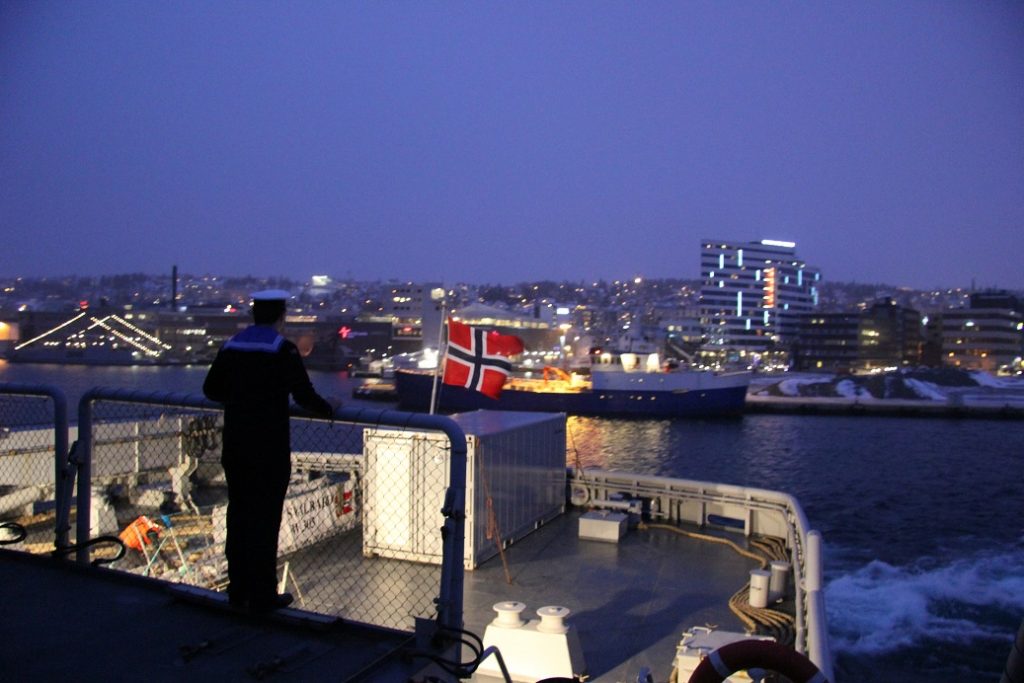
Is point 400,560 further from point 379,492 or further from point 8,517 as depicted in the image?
point 8,517

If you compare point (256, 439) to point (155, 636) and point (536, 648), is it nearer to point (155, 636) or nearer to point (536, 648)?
Result: point (155, 636)

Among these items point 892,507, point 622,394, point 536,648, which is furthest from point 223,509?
point 622,394

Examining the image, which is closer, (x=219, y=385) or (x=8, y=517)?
(x=219, y=385)

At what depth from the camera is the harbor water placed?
461 inches

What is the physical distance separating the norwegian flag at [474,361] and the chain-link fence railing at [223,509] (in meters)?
1.71

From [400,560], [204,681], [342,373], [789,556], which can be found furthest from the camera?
[342,373]

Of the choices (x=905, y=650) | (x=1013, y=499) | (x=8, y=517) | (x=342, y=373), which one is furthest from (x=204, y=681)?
(x=342, y=373)

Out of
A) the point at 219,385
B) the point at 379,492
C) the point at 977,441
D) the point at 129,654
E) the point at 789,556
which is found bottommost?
the point at 977,441

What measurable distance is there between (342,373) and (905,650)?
69703 mm

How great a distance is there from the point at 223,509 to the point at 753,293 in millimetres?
118685

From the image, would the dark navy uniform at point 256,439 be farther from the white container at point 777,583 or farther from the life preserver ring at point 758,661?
the white container at point 777,583

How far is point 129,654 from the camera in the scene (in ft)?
8.09

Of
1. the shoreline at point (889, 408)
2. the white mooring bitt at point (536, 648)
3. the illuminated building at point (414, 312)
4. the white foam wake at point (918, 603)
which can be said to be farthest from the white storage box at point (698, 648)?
the illuminated building at point (414, 312)

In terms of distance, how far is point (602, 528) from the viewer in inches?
346
